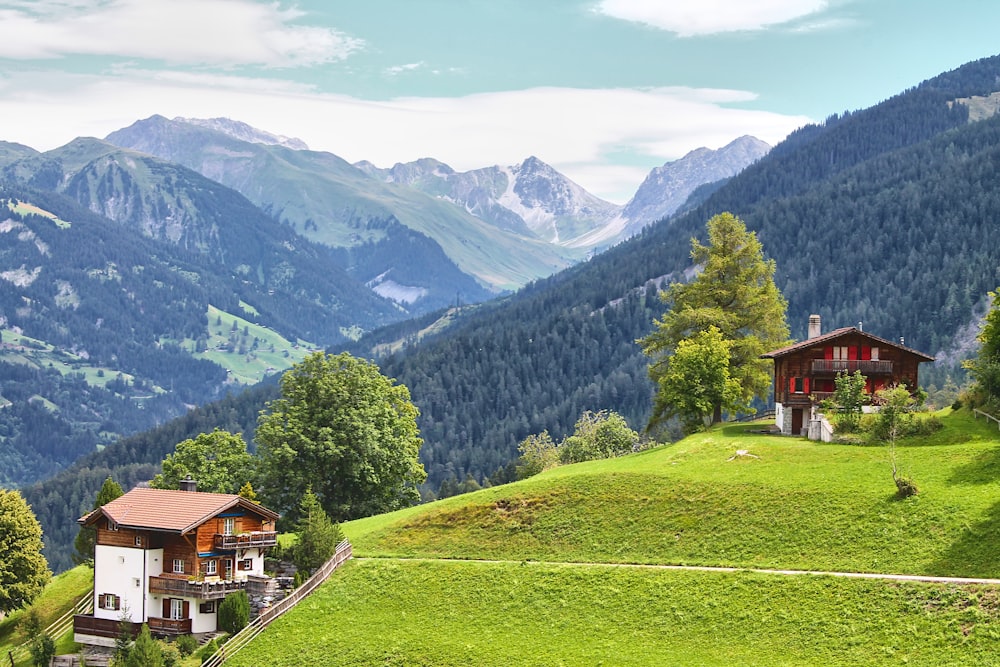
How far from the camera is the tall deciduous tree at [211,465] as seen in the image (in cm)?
10175

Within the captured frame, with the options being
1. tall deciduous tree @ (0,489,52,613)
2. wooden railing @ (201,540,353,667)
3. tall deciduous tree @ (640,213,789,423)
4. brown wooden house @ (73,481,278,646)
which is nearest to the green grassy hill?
wooden railing @ (201,540,353,667)

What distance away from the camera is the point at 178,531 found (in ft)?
251

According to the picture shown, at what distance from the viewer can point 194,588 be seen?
3004 inches

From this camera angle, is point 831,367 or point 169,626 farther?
point 831,367

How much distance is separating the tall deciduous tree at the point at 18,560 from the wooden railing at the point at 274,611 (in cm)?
2289

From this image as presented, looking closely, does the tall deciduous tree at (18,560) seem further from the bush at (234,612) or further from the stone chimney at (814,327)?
the stone chimney at (814,327)

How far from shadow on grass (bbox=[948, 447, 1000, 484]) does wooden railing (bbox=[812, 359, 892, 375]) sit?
20.1 m

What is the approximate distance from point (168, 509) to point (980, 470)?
48895 mm

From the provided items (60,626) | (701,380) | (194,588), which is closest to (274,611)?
(194,588)

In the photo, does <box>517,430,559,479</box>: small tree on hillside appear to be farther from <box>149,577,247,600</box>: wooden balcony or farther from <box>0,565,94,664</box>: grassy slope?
<box>149,577,247,600</box>: wooden balcony

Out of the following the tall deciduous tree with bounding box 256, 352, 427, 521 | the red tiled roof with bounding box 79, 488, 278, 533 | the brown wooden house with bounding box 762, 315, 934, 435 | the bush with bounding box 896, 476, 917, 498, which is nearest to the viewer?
the bush with bounding box 896, 476, 917, 498

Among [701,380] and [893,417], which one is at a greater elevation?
[701,380]

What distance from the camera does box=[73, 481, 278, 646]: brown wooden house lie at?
77.1 meters

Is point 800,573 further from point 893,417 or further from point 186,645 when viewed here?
point 186,645
